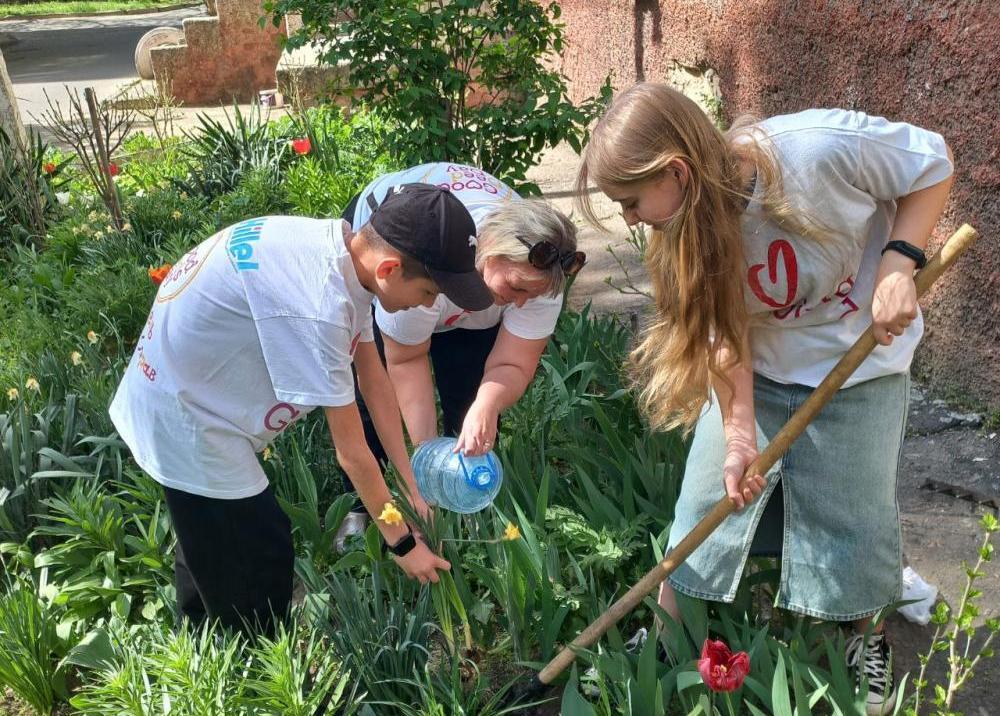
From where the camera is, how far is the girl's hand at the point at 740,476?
197cm

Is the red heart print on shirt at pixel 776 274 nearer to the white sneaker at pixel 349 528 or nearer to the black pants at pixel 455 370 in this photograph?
the black pants at pixel 455 370

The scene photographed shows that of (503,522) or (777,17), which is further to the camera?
(777,17)

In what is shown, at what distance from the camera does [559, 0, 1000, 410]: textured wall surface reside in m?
3.06

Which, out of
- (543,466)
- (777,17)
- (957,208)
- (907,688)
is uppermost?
(777,17)

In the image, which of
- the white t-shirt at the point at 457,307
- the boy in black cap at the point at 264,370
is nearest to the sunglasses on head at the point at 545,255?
the white t-shirt at the point at 457,307

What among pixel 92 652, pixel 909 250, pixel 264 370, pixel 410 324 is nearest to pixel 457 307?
pixel 410 324

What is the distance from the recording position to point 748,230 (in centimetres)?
193

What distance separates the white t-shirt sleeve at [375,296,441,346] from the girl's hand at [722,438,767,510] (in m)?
0.84

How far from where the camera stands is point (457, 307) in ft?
8.34

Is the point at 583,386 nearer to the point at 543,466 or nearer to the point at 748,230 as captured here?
the point at 543,466

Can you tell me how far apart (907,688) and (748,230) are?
114 cm

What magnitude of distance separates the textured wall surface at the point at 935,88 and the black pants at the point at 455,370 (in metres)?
1.60

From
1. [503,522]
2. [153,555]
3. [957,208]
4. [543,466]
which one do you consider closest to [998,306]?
[957,208]

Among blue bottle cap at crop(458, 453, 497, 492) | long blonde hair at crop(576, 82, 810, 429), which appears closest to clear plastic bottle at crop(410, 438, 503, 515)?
blue bottle cap at crop(458, 453, 497, 492)
